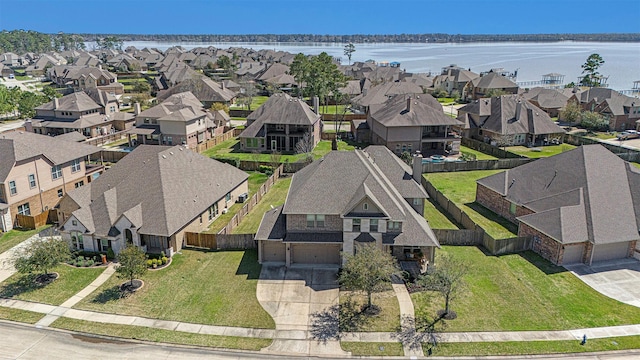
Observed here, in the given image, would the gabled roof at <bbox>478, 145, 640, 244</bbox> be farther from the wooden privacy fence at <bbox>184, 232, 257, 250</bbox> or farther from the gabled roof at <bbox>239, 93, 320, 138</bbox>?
the gabled roof at <bbox>239, 93, 320, 138</bbox>

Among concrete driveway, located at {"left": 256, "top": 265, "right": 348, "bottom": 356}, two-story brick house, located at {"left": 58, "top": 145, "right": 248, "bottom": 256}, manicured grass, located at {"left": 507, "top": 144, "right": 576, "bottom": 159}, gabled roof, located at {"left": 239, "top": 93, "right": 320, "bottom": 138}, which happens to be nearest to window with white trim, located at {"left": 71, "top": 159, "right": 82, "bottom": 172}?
two-story brick house, located at {"left": 58, "top": 145, "right": 248, "bottom": 256}

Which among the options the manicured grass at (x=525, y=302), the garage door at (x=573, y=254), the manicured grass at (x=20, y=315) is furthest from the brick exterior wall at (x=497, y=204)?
the manicured grass at (x=20, y=315)

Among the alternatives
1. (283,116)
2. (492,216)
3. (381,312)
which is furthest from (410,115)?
(381,312)

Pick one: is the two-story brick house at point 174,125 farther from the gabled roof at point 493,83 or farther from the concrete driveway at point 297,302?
the gabled roof at point 493,83

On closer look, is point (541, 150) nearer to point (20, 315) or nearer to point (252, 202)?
point (252, 202)

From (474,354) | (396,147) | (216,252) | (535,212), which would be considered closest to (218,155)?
(396,147)

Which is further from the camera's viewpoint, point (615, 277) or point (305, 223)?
point (305, 223)

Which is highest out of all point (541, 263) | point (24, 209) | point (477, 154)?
point (477, 154)
